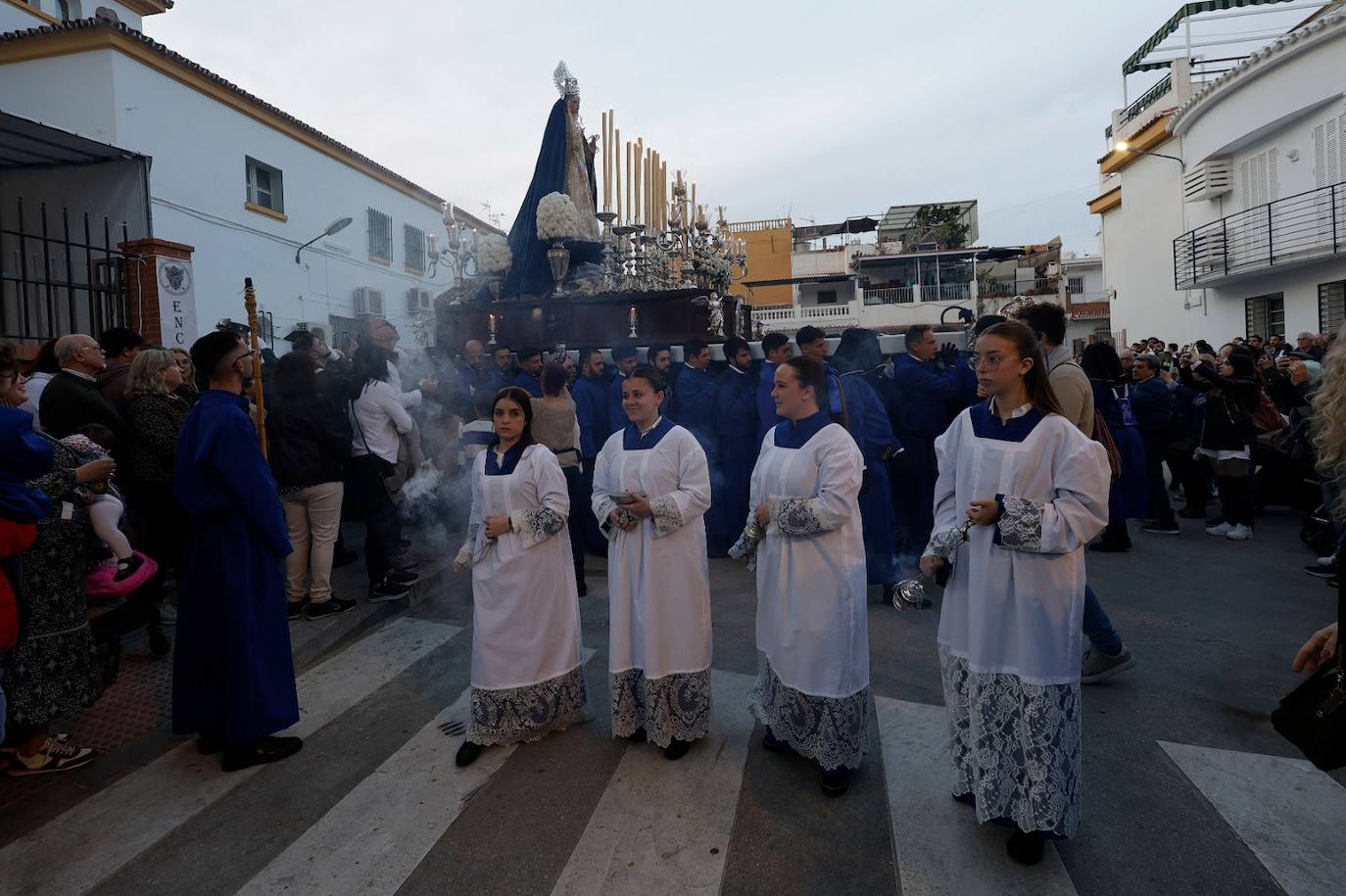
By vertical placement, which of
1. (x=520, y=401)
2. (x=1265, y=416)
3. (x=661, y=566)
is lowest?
(x=661, y=566)

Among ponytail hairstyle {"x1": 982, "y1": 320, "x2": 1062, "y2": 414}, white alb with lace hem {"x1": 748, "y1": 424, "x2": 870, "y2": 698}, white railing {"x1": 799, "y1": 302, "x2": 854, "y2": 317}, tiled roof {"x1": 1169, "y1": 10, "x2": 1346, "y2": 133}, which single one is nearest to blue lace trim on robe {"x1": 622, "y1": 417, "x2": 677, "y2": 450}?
white alb with lace hem {"x1": 748, "y1": 424, "x2": 870, "y2": 698}

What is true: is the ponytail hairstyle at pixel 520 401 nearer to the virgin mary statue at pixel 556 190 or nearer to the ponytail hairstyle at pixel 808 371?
the ponytail hairstyle at pixel 808 371

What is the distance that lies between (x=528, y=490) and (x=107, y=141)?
1360cm

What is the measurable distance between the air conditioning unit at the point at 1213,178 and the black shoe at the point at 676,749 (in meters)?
22.4

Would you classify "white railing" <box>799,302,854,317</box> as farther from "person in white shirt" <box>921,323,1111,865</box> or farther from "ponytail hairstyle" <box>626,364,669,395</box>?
"person in white shirt" <box>921,323,1111,865</box>

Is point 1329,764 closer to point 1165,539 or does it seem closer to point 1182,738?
point 1182,738

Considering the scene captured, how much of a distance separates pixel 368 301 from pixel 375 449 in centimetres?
1563

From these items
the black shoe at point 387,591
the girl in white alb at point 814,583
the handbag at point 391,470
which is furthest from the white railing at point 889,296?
the girl in white alb at point 814,583

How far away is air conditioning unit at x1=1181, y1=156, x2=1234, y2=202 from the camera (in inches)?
751

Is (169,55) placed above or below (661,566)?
above

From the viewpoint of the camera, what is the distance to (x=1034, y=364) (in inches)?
106

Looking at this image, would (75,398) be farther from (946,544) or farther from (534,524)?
(946,544)

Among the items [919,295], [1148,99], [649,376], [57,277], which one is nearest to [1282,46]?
[1148,99]

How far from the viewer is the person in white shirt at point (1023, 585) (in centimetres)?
255
